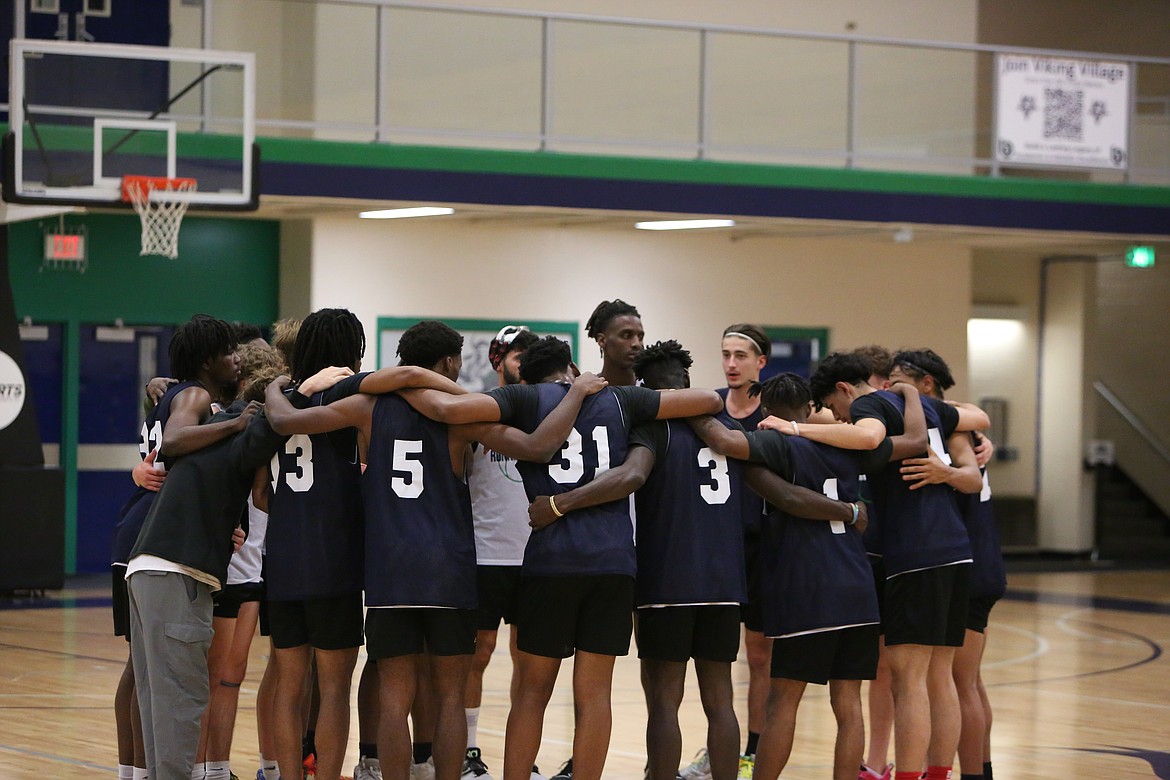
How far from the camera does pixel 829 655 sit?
5.98 meters

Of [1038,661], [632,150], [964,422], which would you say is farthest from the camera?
[632,150]

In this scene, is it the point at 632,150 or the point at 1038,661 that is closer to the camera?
the point at 1038,661

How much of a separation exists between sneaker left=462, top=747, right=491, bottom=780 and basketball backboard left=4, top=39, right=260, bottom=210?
6.13 m

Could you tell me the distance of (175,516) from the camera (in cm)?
563

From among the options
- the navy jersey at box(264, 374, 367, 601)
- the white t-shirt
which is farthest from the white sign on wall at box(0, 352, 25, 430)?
the navy jersey at box(264, 374, 367, 601)

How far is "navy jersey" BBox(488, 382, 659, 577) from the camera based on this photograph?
5.67 m

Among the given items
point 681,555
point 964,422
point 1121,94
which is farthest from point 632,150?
point 681,555

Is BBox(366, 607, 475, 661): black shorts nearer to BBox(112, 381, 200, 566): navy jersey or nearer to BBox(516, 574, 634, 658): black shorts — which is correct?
BBox(516, 574, 634, 658): black shorts

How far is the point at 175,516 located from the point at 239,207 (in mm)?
6547

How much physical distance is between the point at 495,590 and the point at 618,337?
4.10 feet

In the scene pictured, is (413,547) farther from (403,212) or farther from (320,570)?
(403,212)

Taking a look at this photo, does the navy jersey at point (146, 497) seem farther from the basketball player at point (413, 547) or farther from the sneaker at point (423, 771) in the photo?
the sneaker at point (423, 771)

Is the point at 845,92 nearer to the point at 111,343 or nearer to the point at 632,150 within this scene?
the point at 632,150

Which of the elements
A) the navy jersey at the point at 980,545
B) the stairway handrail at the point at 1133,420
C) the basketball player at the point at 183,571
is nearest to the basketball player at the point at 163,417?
the basketball player at the point at 183,571
